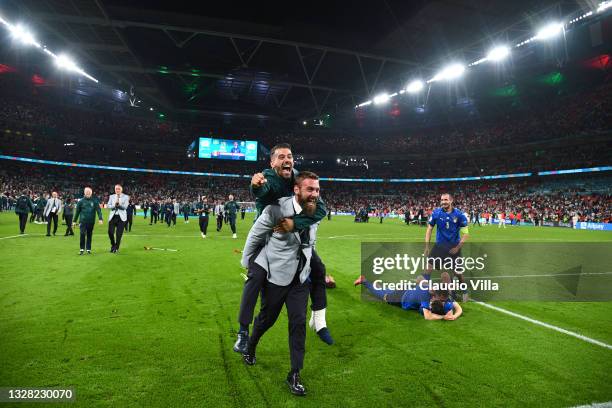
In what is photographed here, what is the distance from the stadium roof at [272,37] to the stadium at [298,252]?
11cm

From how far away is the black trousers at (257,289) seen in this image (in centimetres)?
367

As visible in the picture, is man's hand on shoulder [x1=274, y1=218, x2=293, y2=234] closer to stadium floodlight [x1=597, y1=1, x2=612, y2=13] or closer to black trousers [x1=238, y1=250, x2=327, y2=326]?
black trousers [x1=238, y1=250, x2=327, y2=326]

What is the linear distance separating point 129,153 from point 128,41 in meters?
42.5

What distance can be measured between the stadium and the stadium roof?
0.11 m

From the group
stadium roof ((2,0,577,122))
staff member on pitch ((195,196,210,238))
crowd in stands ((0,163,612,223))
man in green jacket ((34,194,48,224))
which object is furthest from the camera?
crowd in stands ((0,163,612,223))

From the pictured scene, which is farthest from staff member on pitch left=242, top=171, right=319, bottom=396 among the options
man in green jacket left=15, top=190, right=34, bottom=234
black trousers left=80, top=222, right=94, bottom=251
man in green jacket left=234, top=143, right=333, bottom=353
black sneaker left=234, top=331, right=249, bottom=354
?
man in green jacket left=15, top=190, right=34, bottom=234

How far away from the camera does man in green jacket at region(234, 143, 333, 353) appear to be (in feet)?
10.5

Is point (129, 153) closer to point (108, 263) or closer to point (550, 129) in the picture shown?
point (108, 263)

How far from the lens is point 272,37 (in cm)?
1766

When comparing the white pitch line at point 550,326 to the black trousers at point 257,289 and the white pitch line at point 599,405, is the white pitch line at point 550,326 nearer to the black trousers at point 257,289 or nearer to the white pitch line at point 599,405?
the white pitch line at point 599,405

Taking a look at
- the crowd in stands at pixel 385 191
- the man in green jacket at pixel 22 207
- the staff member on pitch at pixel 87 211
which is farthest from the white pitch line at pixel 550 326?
the crowd in stands at pixel 385 191

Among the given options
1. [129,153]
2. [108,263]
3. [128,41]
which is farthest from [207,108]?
[129,153]

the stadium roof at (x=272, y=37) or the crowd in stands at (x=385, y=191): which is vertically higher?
the stadium roof at (x=272, y=37)

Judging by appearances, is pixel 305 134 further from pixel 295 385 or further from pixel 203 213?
pixel 295 385
